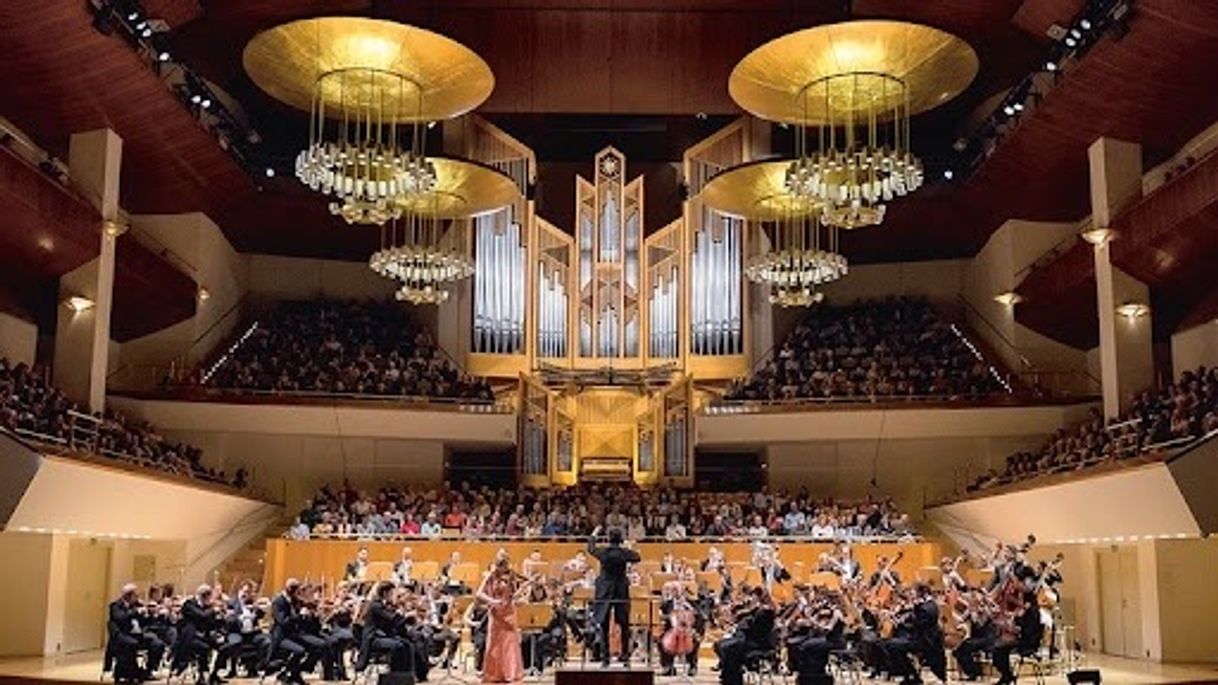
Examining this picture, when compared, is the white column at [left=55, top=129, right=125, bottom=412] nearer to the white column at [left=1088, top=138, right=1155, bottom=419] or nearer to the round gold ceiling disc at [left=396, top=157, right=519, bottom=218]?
the round gold ceiling disc at [left=396, top=157, right=519, bottom=218]

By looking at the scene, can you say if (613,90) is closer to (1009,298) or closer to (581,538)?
(1009,298)

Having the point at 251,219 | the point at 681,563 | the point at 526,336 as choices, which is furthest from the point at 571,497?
the point at 251,219

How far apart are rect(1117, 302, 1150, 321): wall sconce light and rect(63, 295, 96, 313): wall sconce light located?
43.7ft

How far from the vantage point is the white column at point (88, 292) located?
17.2 metres

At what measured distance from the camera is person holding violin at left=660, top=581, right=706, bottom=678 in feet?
40.9

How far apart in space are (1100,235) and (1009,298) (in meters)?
4.41

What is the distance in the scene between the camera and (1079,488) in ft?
48.2

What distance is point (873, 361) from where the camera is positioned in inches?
875

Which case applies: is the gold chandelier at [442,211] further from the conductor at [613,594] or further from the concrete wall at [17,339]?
the conductor at [613,594]

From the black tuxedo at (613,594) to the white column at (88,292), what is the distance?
8.06m

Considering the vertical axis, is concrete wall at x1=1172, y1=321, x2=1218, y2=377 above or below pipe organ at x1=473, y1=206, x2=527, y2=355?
below

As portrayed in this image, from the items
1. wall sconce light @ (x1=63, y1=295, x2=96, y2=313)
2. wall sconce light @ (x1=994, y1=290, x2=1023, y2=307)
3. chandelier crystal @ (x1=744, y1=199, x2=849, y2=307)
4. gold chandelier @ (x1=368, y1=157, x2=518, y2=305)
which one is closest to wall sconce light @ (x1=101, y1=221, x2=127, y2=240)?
wall sconce light @ (x1=63, y1=295, x2=96, y2=313)

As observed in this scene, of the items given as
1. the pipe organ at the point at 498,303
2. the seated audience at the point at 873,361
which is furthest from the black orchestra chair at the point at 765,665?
the pipe organ at the point at 498,303

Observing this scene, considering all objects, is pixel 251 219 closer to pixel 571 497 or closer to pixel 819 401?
pixel 571 497
